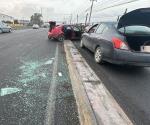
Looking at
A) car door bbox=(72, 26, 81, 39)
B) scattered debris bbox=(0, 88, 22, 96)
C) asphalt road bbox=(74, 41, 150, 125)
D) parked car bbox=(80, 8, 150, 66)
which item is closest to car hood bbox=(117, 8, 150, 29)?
parked car bbox=(80, 8, 150, 66)

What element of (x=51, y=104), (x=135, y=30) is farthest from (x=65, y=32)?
(x=51, y=104)

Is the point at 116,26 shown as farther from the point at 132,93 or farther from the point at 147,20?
the point at 132,93

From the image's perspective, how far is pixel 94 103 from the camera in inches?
200

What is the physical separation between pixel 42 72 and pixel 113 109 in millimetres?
3217

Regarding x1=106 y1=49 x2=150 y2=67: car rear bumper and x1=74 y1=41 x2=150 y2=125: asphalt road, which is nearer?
x1=74 y1=41 x2=150 y2=125: asphalt road

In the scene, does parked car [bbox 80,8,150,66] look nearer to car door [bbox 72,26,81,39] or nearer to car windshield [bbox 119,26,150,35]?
car windshield [bbox 119,26,150,35]

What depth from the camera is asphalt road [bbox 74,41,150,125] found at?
475 centimetres

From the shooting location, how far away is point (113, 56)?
7.92 metres

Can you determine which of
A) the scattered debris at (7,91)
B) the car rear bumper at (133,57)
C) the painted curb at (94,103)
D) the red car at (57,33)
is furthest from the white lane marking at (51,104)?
the red car at (57,33)

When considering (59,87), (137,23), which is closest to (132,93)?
(59,87)

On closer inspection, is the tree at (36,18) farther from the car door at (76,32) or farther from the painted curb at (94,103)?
the painted curb at (94,103)

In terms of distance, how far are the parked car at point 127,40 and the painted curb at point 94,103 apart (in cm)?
107

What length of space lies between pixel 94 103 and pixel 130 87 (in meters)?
1.69

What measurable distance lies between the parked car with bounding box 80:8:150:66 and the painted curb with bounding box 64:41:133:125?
3.50 ft
